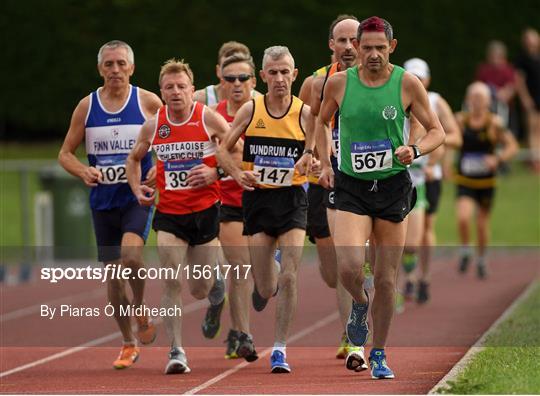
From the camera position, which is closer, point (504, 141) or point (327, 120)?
point (327, 120)

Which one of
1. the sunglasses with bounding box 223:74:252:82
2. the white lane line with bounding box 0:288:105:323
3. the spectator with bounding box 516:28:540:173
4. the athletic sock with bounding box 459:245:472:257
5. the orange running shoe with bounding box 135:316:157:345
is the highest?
the spectator with bounding box 516:28:540:173

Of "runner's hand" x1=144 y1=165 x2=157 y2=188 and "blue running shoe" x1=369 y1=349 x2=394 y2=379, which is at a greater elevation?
"runner's hand" x1=144 y1=165 x2=157 y2=188

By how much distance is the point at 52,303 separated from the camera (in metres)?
18.7

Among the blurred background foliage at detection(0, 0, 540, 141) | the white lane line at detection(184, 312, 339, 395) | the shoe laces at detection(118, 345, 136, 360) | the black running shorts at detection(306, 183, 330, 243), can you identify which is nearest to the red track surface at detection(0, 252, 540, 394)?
the white lane line at detection(184, 312, 339, 395)

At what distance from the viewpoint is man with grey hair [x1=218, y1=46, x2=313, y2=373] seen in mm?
11859

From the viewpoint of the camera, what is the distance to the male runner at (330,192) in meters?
12.0

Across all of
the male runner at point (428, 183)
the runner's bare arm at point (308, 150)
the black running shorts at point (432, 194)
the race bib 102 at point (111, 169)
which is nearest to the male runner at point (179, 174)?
the race bib 102 at point (111, 169)

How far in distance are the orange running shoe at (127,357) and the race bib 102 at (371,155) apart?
2725mm

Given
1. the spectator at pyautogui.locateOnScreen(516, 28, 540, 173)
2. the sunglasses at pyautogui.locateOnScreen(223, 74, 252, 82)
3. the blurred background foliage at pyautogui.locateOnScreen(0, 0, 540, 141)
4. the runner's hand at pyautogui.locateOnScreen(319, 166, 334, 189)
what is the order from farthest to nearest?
the spectator at pyautogui.locateOnScreen(516, 28, 540, 173) < the blurred background foliage at pyautogui.locateOnScreen(0, 0, 540, 141) < the sunglasses at pyautogui.locateOnScreen(223, 74, 252, 82) < the runner's hand at pyautogui.locateOnScreen(319, 166, 334, 189)

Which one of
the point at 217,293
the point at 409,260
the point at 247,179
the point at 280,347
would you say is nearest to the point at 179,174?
the point at 247,179

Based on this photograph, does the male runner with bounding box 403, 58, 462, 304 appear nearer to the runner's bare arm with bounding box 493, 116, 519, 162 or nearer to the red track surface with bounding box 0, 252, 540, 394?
the red track surface with bounding box 0, 252, 540, 394

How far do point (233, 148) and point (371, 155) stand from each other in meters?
1.57

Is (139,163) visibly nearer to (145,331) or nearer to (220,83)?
(145,331)

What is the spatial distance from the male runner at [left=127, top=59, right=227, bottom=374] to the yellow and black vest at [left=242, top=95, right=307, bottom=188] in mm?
249
